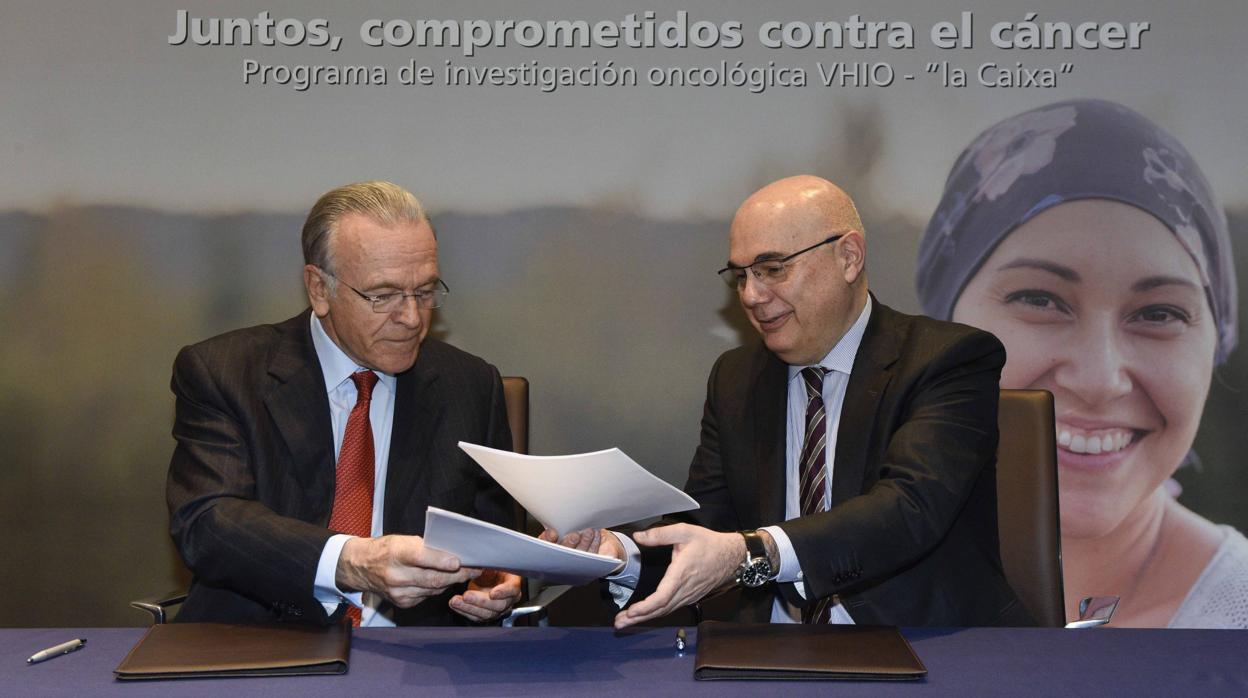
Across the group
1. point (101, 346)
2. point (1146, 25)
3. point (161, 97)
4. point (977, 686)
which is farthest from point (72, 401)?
point (1146, 25)

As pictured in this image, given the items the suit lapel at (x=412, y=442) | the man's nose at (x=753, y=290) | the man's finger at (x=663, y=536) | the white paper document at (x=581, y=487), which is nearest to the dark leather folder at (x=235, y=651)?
the white paper document at (x=581, y=487)

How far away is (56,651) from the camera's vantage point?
7.21ft

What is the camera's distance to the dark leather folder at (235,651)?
2.08 meters

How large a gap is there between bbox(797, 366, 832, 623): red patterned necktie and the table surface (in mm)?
729

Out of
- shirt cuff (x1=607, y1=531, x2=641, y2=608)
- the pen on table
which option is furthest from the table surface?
shirt cuff (x1=607, y1=531, x2=641, y2=608)

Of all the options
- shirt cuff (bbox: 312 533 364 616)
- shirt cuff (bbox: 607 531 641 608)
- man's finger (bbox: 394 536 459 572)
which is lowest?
shirt cuff (bbox: 607 531 641 608)

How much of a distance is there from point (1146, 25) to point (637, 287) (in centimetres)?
219

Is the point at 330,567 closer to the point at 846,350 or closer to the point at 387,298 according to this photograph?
the point at 387,298

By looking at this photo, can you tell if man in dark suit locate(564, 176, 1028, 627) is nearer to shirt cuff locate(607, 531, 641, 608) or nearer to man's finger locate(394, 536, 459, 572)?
shirt cuff locate(607, 531, 641, 608)

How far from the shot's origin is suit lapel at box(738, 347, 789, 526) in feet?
10.5

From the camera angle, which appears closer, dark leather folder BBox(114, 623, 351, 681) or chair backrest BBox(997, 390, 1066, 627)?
dark leather folder BBox(114, 623, 351, 681)

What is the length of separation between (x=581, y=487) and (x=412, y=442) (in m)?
Result: 1.16

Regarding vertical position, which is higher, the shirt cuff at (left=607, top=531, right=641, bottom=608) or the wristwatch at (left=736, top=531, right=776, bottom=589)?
the wristwatch at (left=736, top=531, right=776, bottom=589)

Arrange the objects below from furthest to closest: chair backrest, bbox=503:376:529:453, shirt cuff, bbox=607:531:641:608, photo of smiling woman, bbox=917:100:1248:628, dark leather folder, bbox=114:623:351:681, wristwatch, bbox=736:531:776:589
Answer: photo of smiling woman, bbox=917:100:1248:628
chair backrest, bbox=503:376:529:453
shirt cuff, bbox=607:531:641:608
wristwatch, bbox=736:531:776:589
dark leather folder, bbox=114:623:351:681
